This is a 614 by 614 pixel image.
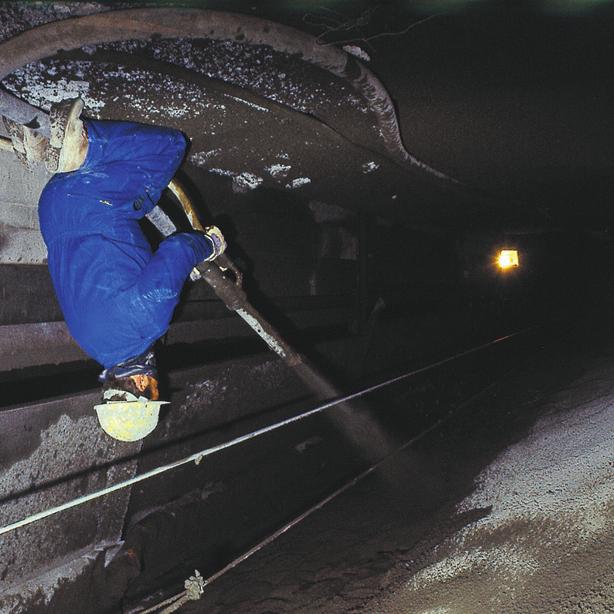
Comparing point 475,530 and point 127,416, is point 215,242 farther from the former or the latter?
point 475,530

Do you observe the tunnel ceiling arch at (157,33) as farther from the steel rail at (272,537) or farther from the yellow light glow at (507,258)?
the yellow light glow at (507,258)

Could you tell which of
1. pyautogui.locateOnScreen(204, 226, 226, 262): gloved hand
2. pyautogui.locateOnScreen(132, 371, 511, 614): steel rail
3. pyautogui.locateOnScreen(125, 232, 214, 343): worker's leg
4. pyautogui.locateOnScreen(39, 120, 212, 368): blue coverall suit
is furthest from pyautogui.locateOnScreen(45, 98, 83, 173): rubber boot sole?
pyautogui.locateOnScreen(132, 371, 511, 614): steel rail

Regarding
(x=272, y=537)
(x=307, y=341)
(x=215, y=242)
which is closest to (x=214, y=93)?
(x=215, y=242)

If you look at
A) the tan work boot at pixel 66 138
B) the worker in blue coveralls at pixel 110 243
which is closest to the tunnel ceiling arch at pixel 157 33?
the tan work boot at pixel 66 138

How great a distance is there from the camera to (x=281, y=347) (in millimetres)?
3451

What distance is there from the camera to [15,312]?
3293 millimetres

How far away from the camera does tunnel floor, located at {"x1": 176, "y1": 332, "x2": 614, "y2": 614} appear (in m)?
2.25

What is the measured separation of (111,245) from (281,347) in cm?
150

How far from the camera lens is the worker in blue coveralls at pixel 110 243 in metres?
2.29

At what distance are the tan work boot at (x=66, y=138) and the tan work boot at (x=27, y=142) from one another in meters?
0.04

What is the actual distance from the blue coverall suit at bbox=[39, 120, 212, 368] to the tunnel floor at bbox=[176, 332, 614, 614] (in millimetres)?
2150

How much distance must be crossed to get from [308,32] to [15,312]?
8.95ft

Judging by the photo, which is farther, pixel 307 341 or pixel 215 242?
pixel 307 341

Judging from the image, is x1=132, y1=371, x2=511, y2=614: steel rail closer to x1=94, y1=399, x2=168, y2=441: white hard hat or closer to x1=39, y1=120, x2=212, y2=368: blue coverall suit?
x1=94, y1=399, x2=168, y2=441: white hard hat
